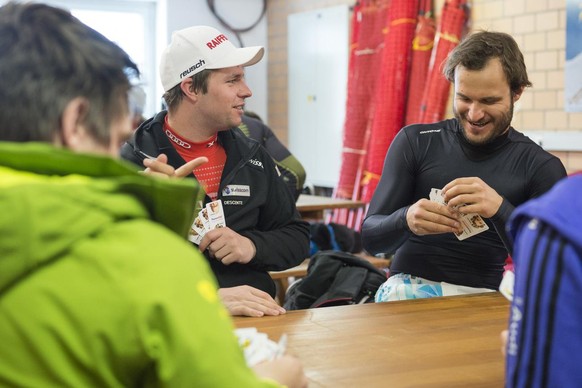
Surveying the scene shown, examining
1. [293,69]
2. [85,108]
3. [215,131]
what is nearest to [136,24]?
[293,69]

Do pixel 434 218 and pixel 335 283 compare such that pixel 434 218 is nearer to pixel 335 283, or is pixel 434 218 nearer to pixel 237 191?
pixel 237 191

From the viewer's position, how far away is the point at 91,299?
3.36 feet

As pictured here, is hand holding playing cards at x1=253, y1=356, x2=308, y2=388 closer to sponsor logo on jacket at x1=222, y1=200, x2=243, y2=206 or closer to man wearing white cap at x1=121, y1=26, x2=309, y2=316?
man wearing white cap at x1=121, y1=26, x2=309, y2=316

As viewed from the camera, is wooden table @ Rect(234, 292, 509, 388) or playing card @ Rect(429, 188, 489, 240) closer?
wooden table @ Rect(234, 292, 509, 388)

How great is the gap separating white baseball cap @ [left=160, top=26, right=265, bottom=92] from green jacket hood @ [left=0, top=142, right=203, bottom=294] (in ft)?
5.79

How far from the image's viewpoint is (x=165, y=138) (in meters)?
2.80

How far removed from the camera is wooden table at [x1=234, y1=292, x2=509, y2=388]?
5.57 ft

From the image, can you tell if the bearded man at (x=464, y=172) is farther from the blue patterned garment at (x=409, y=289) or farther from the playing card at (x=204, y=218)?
the playing card at (x=204, y=218)

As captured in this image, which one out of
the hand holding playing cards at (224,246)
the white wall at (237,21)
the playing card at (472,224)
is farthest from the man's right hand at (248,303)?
the white wall at (237,21)

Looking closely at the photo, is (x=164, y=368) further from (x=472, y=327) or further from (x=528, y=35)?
(x=528, y=35)

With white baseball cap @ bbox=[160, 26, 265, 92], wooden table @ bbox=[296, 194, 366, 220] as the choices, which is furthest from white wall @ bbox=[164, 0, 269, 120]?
white baseball cap @ bbox=[160, 26, 265, 92]

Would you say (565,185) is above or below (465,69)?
below

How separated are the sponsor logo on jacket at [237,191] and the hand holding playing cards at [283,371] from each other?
141cm

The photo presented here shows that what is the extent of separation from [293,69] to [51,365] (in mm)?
6973
